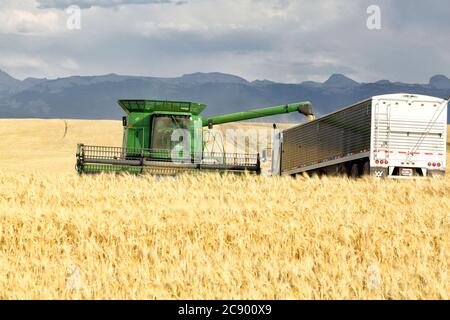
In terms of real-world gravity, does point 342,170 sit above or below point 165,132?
below

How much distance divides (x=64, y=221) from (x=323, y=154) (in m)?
20.5

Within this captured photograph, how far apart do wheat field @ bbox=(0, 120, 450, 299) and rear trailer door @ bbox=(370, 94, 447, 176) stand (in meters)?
10.2

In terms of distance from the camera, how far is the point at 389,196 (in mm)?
12898

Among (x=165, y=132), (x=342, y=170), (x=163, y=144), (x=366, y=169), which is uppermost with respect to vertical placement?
(x=165, y=132)

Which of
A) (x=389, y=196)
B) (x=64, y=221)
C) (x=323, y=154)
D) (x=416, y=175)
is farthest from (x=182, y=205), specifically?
(x=323, y=154)

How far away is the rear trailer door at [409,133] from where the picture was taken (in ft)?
78.7

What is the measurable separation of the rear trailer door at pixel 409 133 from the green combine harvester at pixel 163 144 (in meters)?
4.60

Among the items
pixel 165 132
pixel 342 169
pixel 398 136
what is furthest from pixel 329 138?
pixel 165 132

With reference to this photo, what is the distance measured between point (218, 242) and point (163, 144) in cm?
1410

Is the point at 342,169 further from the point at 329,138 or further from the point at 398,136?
the point at 398,136

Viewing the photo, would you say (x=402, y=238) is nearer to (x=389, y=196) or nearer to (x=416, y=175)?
(x=389, y=196)

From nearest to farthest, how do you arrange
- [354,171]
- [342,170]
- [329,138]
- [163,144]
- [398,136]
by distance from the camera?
[163,144] → [398,136] → [354,171] → [342,170] → [329,138]

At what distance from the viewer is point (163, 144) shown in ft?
73.5
